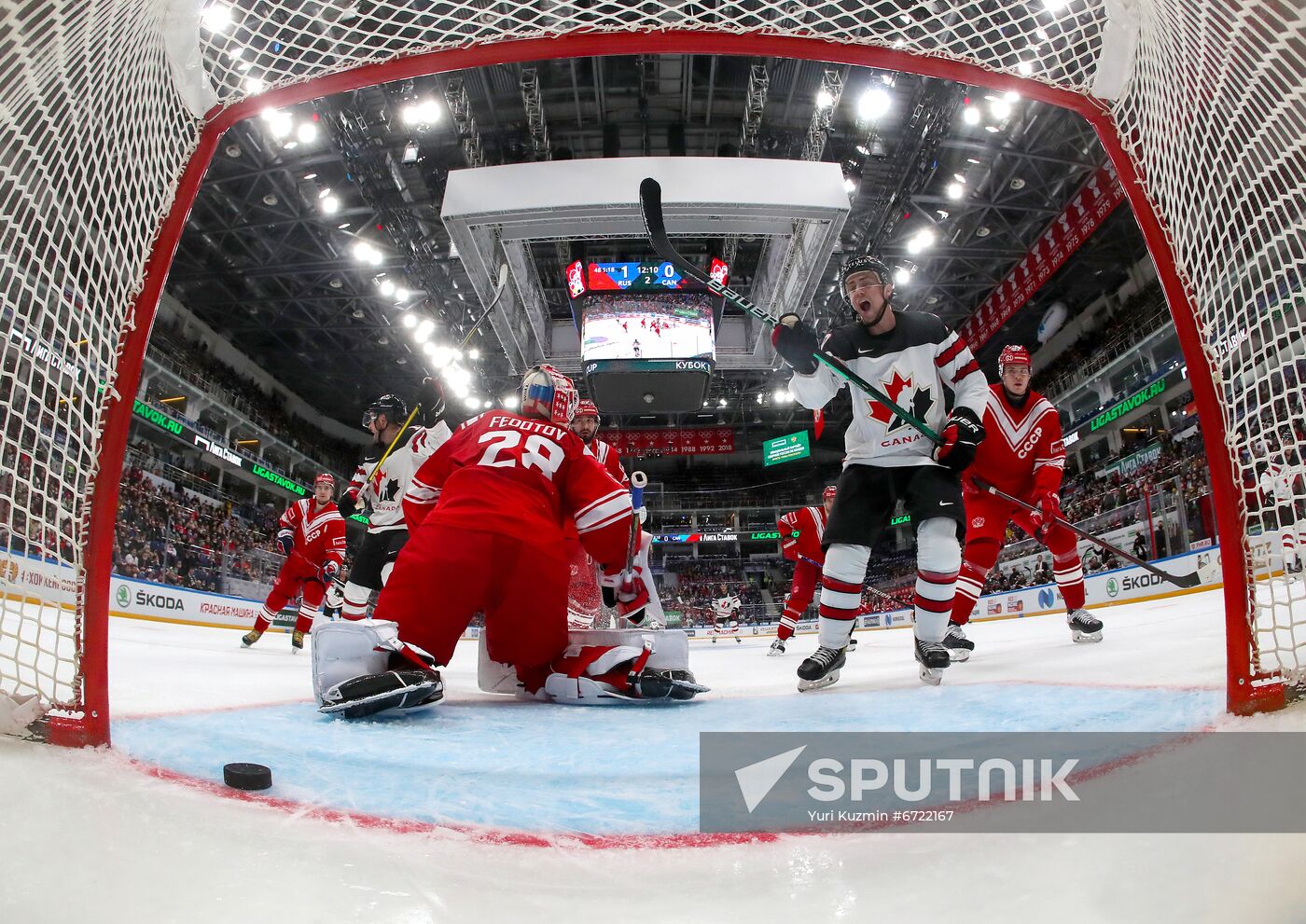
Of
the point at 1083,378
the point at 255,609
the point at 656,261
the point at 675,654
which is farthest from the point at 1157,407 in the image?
the point at 255,609

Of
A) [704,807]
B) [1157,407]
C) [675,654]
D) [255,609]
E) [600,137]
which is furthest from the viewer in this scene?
[1157,407]

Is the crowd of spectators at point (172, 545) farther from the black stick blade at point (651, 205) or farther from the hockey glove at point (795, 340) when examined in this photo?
the hockey glove at point (795, 340)

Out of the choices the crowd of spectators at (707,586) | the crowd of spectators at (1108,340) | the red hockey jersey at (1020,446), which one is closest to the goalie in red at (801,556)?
the red hockey jersey at (1020,446)

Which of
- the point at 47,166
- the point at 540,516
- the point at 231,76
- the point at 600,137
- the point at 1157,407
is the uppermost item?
the point at 600,137

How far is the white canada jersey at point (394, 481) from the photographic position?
4.76 m

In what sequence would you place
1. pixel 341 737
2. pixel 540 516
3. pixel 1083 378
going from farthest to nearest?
pixel 1083 378
pixel 540 516
pixel 341 737

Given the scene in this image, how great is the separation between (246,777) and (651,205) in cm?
226

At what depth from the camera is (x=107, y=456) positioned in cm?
133

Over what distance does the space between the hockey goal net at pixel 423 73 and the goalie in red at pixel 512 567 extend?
27.5 inches

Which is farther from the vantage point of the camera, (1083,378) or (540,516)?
(1083,378)

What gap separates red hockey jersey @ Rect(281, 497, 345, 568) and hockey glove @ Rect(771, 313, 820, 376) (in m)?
4.57

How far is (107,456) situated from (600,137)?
1176 cm

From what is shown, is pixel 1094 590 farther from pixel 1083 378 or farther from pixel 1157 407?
pixel 1083 378

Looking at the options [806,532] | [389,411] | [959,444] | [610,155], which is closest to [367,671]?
[959,444]
